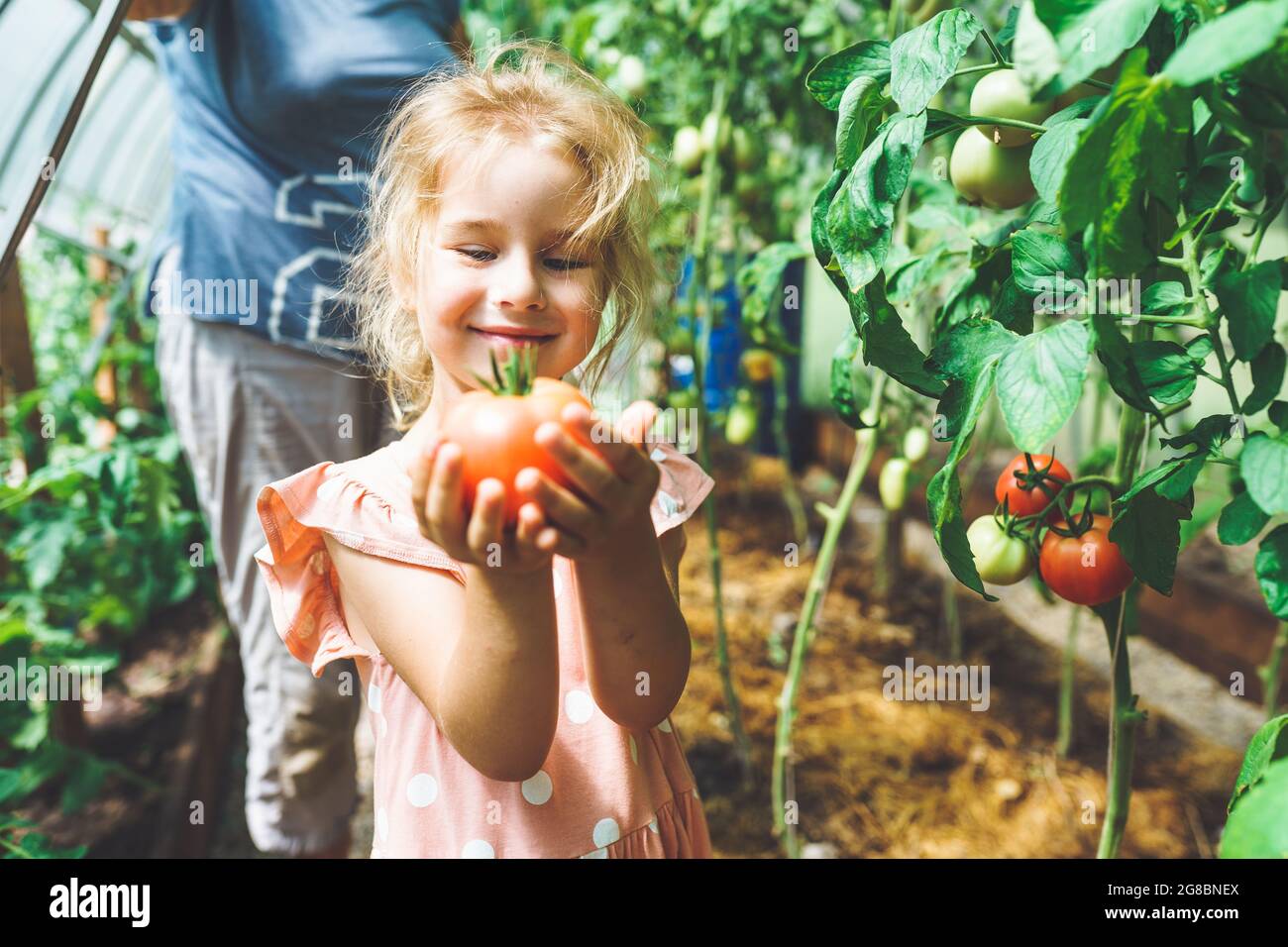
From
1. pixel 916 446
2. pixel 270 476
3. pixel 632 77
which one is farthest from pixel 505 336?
pixel 632 77

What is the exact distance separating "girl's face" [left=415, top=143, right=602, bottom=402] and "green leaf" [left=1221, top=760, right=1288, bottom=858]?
0.55 meters

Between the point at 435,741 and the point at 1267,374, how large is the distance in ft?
2.24

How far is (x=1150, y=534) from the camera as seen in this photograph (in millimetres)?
700

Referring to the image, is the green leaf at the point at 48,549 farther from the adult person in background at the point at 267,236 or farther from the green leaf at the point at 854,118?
the green leaf at the point at 854,118

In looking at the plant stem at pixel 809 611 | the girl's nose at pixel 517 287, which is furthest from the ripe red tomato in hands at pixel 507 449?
the plant stem at pixel 809 611

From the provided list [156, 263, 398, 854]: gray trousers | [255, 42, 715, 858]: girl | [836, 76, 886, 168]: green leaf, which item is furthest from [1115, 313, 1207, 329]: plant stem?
[156, 263, 398, 854]: gray trousers

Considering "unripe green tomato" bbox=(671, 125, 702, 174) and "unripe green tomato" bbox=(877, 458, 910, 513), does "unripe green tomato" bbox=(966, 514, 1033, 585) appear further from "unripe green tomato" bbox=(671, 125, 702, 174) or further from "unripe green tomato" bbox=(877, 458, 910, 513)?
"unripe green tomato" bbox=(671, 125, 702, 174)

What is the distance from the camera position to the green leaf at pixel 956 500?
66cm

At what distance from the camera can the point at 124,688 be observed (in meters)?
2.23

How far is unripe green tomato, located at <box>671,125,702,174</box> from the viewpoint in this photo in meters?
1.92

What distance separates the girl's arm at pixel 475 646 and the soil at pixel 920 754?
3.27 ft

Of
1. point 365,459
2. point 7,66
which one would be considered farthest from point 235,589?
point 7,66
